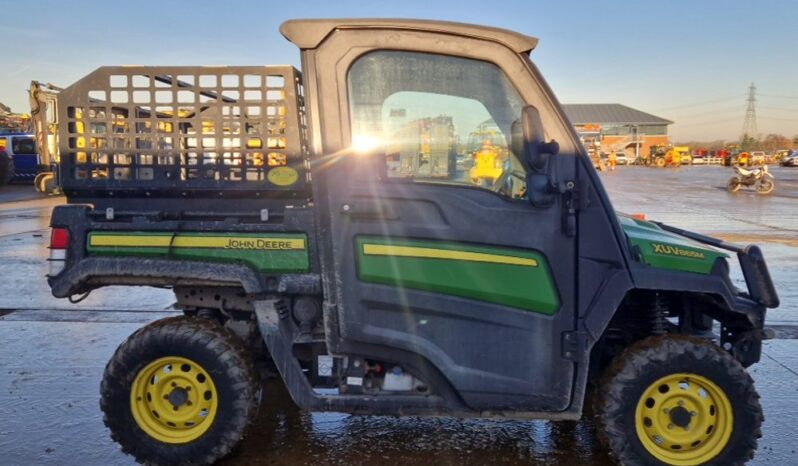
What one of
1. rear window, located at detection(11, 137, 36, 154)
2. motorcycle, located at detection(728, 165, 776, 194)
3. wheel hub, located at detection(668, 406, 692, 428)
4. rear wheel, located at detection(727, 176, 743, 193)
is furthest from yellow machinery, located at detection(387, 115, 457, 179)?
rear window, located at detection(11, 137, 36, 154)

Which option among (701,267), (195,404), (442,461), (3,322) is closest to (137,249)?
(195,404)

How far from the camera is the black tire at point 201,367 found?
3328mm

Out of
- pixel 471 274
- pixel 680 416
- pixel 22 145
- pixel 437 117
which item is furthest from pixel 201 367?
pixel 22 145

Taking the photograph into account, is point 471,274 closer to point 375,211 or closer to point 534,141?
point 375,211

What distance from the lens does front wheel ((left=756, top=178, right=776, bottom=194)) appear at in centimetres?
2473

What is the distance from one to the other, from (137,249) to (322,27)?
1.48 m

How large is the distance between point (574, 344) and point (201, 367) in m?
1.90

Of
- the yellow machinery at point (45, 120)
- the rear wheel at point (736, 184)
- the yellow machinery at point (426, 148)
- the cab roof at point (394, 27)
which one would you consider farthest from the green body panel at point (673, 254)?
the rear wheel at point (736, 184)

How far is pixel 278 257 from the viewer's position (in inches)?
129

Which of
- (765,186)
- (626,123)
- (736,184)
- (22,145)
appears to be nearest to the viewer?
(765,186)

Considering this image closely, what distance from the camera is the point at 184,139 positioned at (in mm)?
3430

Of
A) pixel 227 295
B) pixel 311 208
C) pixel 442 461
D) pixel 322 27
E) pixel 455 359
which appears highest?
pixel 322 27

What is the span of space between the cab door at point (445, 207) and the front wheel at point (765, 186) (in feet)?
83.1

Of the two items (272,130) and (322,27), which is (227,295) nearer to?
(272,130)
